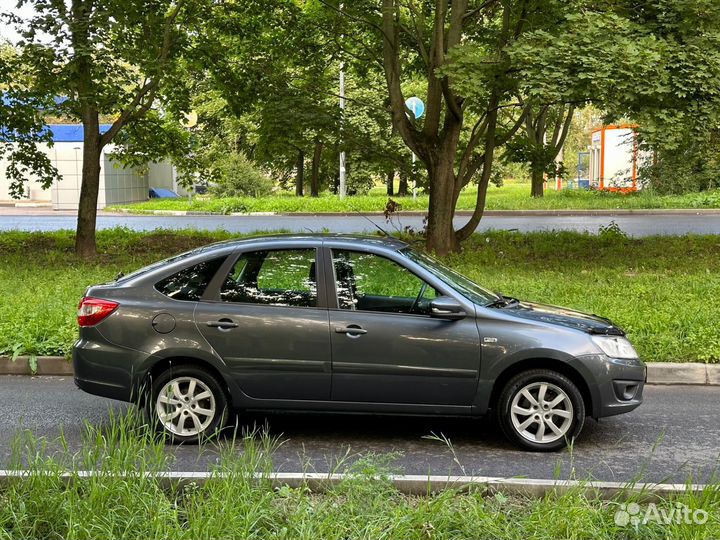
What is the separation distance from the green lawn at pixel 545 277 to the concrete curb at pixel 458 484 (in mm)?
4230

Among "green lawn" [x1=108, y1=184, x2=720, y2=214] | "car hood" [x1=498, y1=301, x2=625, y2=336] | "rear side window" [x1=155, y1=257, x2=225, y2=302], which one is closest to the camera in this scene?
"car hood" [x1=498, y1=301, x2=625, y2=336]

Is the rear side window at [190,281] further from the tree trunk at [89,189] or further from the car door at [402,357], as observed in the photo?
the tree trunk at [89,189]

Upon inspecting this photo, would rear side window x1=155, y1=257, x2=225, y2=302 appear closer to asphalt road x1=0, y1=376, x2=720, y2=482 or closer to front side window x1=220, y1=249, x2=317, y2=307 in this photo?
front side window x1=220, y1=249, x2=317, y2=307

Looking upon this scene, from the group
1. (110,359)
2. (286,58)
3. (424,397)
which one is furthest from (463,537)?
(286,58)

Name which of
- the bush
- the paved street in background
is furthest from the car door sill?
the bush

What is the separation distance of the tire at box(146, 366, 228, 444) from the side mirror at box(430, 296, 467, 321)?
1613 mm

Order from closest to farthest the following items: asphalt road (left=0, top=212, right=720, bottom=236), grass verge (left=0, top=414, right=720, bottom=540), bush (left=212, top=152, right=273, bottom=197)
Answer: grass verge (left=0, top=414, right=720, bottom=540), asphalt road (left=0, top=212, right=720, bottom=236), bush (left=212, top=152, right=273, bottom=197)

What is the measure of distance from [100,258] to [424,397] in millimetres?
11123

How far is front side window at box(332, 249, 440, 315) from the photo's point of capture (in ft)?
19.7

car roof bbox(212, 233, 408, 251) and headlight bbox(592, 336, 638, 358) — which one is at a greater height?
car roof bbox(212, 233, 408, 251)

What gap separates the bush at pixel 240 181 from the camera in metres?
42.0

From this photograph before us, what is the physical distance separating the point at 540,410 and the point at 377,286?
1.48 m

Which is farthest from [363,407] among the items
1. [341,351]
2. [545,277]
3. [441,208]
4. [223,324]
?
[441,208]

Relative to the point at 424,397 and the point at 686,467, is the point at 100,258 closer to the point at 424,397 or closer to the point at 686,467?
the point at 424,397
